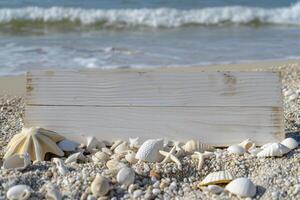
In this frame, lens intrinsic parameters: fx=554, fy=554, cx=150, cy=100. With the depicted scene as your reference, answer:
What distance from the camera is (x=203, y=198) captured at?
102 inches

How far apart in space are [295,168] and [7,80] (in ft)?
11.9

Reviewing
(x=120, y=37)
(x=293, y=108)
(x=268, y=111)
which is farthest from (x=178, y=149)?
(x=120, y=37)

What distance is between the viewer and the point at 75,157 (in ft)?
9.89

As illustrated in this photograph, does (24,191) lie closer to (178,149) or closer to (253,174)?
(178,149)

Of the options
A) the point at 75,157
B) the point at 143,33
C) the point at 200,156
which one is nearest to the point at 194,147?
the point at 200,156

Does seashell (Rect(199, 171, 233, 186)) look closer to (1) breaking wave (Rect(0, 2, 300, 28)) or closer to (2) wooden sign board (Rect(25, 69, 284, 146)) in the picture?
(2) wooden sign board (Rect(25, 69, 284, 146))

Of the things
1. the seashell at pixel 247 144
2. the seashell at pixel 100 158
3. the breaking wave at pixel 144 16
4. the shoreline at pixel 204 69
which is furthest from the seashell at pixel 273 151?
the breaking wave at pixel 144 16

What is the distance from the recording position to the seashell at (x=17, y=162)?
282cm

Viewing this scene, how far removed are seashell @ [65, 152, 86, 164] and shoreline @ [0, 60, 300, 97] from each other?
2179 mm

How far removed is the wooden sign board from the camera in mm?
3229

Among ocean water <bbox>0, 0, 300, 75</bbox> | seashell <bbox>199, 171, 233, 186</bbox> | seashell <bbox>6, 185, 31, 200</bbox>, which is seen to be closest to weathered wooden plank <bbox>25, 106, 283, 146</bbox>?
seashell <bbox>199, 171, 233, 186</bbox>

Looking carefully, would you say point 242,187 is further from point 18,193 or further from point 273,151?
point 18,193

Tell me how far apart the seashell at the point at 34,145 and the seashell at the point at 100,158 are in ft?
0.70

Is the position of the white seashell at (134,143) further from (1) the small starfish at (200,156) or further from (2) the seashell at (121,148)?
(1) the small starfish at (200,156)
